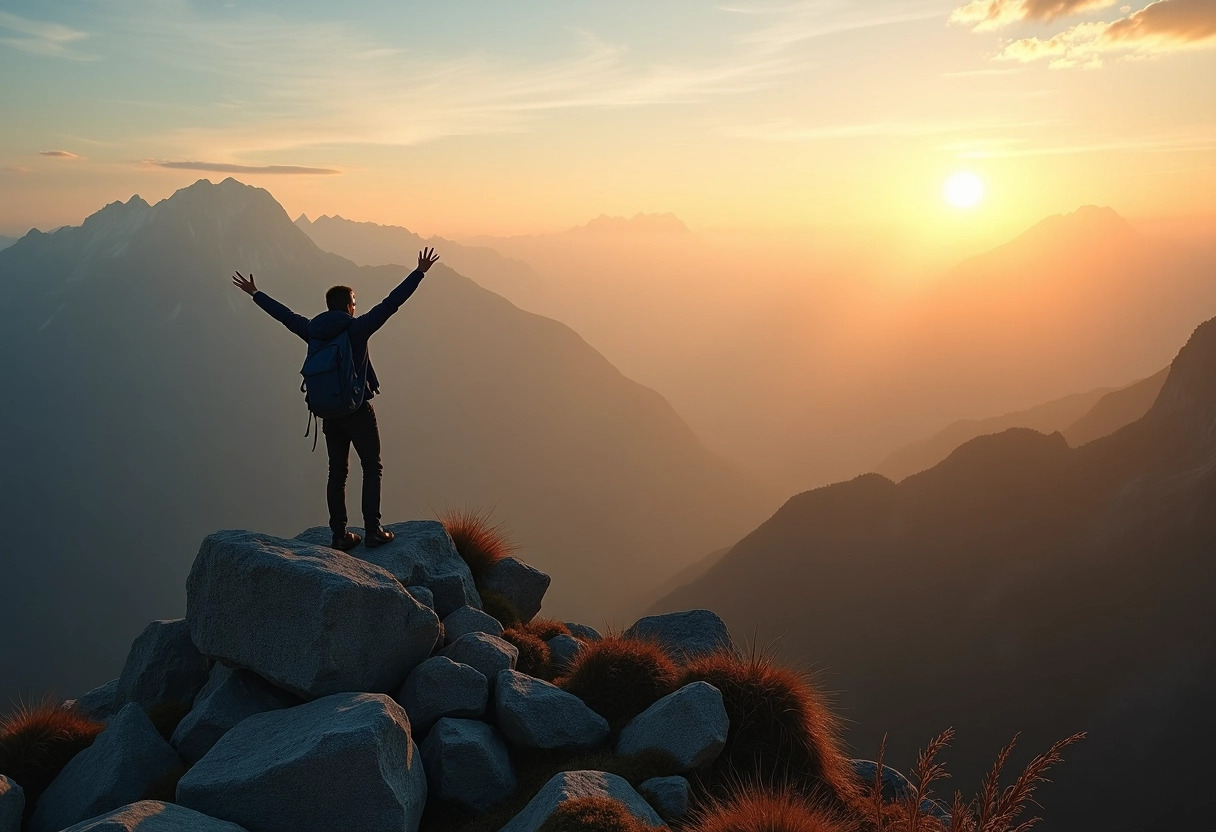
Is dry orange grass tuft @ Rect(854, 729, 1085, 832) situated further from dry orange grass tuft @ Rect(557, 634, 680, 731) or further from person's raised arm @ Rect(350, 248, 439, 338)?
person's raised arm @ Rect(350, 248, 439, 338)

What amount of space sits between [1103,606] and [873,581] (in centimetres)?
4958

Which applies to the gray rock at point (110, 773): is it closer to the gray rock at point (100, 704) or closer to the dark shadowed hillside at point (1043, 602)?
the gray rock at point (100, 704)

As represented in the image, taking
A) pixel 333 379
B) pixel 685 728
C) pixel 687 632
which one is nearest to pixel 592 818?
pixel 685 728

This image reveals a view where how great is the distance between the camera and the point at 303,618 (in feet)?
38.4

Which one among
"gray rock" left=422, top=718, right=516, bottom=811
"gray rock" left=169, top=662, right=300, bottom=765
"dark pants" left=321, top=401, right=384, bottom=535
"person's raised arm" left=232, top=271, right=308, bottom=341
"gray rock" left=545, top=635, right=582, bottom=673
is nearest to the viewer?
"gray rock" left=422, top=718, right=516, bottom=811

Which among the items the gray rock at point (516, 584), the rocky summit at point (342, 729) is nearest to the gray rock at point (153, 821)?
the rocky summit at point (342, 729)

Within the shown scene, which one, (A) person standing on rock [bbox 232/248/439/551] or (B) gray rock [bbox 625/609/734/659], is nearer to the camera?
(A) person standing on rock [bbox 232/248/439/551]

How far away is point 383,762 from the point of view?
9.80 meters

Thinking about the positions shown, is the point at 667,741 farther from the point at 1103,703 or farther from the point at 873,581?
the point at 873,581

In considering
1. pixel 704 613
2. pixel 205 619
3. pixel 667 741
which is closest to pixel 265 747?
pixel 205 619

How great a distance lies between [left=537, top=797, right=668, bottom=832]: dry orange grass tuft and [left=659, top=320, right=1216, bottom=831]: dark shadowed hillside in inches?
4188

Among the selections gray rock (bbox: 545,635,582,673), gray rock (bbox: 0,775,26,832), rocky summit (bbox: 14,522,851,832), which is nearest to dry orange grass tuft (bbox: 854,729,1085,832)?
rocky summit (bbox: 14,522,851,832)

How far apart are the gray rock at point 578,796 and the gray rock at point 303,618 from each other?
139 inches

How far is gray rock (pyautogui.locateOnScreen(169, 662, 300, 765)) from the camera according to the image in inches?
473
